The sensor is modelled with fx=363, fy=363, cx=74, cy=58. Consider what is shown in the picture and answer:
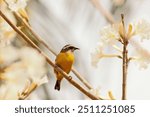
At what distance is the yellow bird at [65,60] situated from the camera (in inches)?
35.3

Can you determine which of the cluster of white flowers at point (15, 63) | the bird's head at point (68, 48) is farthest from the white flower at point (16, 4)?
the bird's head at point (68, 48)

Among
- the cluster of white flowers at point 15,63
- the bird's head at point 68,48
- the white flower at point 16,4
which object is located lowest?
the cluster of white flowers at point 15,63

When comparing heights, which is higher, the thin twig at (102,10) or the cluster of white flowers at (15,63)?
the thin twig at (102,10)

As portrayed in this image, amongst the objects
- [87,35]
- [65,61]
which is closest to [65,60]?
[65,61]

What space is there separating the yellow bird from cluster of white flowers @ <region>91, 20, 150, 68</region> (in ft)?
0.21

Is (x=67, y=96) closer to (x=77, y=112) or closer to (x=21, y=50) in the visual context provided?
(x=77, y=112)

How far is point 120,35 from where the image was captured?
0.77m

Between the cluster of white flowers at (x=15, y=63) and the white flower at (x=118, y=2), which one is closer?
the cluster of white flowers at (x=15, y=63)

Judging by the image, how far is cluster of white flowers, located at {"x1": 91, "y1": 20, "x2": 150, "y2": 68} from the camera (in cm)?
78

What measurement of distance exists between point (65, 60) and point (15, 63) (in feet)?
0.41

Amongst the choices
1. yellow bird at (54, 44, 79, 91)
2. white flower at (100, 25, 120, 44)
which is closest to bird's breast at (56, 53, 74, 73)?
yellow bird at (54, 44, 79, 91)

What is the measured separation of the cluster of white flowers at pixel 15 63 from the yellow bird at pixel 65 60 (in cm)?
4

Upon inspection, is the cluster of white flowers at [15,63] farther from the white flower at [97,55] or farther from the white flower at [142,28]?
the white flower at [142,28]

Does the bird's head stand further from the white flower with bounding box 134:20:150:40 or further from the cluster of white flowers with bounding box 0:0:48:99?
the white flower with bounding box 134:20:150:40
